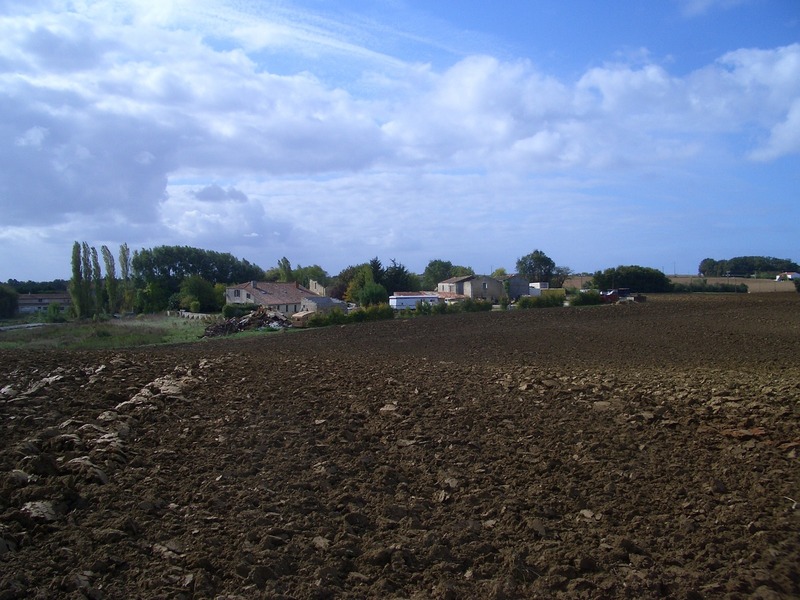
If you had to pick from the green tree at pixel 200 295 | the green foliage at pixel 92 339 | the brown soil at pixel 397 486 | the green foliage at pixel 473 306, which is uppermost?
the green tree at pixel 200 295

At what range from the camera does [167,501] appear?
676 centimetres

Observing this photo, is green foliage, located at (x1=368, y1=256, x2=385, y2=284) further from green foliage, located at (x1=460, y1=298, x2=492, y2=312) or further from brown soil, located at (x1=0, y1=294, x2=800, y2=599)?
brown soil, located at (x1=0, y1=294, x2=800, y2=599)

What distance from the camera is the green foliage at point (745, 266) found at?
11800cm

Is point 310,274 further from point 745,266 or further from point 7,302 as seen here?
point 745,266

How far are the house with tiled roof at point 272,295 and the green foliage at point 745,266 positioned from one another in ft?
254

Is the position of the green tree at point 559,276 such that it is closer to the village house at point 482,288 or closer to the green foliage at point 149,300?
the village house at point 482,288

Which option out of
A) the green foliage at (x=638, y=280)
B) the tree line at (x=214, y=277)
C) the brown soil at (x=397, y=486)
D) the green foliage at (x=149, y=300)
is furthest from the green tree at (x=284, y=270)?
the brown soil at (x=397, y=486)

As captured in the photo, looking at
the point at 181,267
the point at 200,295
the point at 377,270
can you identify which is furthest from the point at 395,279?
the point at 181,267

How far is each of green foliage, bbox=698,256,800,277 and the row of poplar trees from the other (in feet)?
319

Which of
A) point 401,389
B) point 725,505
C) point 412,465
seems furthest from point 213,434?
point 725,505

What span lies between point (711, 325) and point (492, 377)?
68.2ft

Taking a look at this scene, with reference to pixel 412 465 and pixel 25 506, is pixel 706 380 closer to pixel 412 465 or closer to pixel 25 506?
pixel 412 465

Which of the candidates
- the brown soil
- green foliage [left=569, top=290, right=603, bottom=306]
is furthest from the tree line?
the brown soil

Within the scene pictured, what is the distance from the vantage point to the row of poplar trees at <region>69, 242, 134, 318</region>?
74625mm
